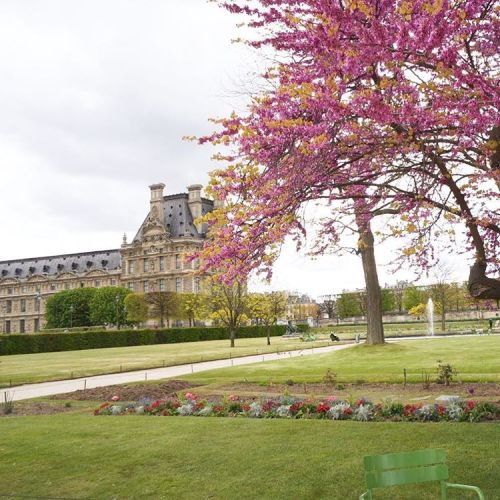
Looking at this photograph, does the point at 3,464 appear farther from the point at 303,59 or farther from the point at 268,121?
the point at 303,59

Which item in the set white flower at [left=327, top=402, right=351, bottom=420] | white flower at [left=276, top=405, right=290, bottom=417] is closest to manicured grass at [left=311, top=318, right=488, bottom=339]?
white flower at [left=276, top=405, right=290, bottom=417]

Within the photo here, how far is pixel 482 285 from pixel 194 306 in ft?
216

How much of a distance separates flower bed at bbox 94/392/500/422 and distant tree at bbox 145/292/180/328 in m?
71.3

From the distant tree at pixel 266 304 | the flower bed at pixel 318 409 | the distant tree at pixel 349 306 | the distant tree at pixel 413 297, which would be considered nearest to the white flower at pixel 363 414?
the flower bed at pixel 318 409

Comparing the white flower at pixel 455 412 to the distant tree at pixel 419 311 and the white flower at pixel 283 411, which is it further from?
the distant tree at pixel 419 311

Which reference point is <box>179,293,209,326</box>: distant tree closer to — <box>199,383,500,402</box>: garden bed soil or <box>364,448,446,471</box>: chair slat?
<box>199,383,500,402</box>: garden bed soil

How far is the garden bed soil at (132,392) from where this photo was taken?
622 inches

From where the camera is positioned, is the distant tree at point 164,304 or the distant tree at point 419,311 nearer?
the distant tree at point 419,311

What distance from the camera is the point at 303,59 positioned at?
8.61 m

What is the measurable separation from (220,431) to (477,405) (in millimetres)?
4561

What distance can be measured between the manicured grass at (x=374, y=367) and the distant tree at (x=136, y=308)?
61042 mm

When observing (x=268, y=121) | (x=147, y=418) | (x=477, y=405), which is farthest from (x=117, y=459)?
(x=477, y=405)

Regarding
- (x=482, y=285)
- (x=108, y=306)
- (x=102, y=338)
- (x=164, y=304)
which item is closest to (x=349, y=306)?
(x=164, y=304)

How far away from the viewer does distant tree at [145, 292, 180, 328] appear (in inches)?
3324
